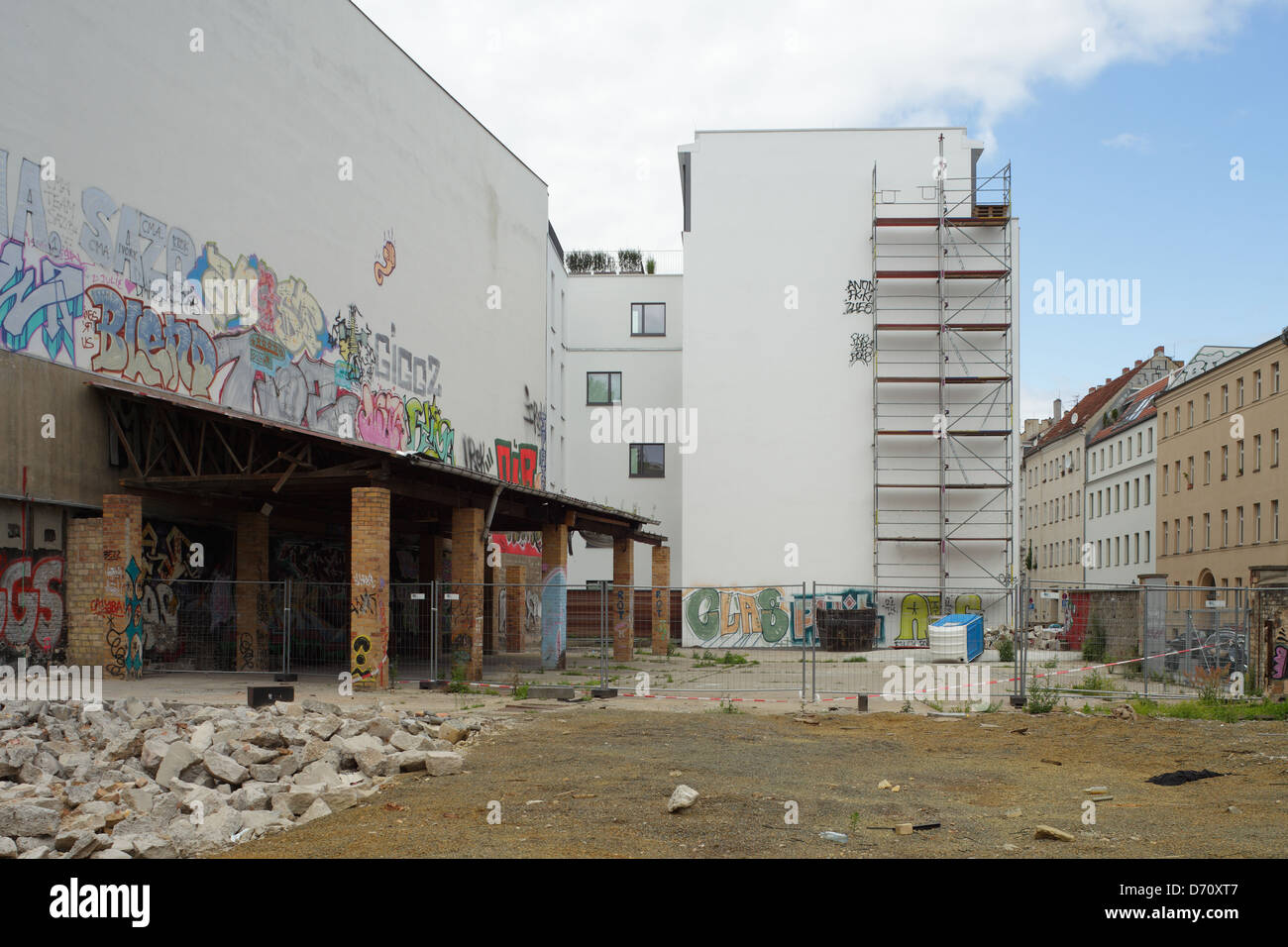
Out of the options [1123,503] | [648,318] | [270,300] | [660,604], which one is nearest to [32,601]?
[270,300]

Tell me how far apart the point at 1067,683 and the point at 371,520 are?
15.3m

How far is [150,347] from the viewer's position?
21.2 m

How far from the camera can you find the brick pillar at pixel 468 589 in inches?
850

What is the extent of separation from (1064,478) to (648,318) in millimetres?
43364

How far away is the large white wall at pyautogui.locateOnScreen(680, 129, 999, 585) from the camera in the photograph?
44.6 m

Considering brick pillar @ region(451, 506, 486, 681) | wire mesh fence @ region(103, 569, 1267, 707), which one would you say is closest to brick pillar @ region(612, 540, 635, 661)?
wire mesh fence @ region(103, 569, 1267, 707)

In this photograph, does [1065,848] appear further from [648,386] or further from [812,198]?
[648,386]

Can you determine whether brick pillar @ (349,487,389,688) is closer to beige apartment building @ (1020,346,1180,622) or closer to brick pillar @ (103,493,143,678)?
brick pillar @ (103,493,143,678)

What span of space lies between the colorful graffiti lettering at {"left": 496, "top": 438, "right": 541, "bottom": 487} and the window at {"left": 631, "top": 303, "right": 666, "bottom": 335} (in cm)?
1131

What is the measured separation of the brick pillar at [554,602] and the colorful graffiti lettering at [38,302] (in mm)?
12113

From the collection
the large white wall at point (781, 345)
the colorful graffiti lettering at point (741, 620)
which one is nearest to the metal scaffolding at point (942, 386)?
the large white wall at point (781, 345)

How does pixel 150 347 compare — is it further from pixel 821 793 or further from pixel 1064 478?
pixel 1064 478

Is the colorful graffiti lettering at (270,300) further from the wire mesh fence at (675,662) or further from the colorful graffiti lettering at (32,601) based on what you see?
the colorful graffiti lettering at (32,601)

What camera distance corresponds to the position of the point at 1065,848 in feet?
26.8
